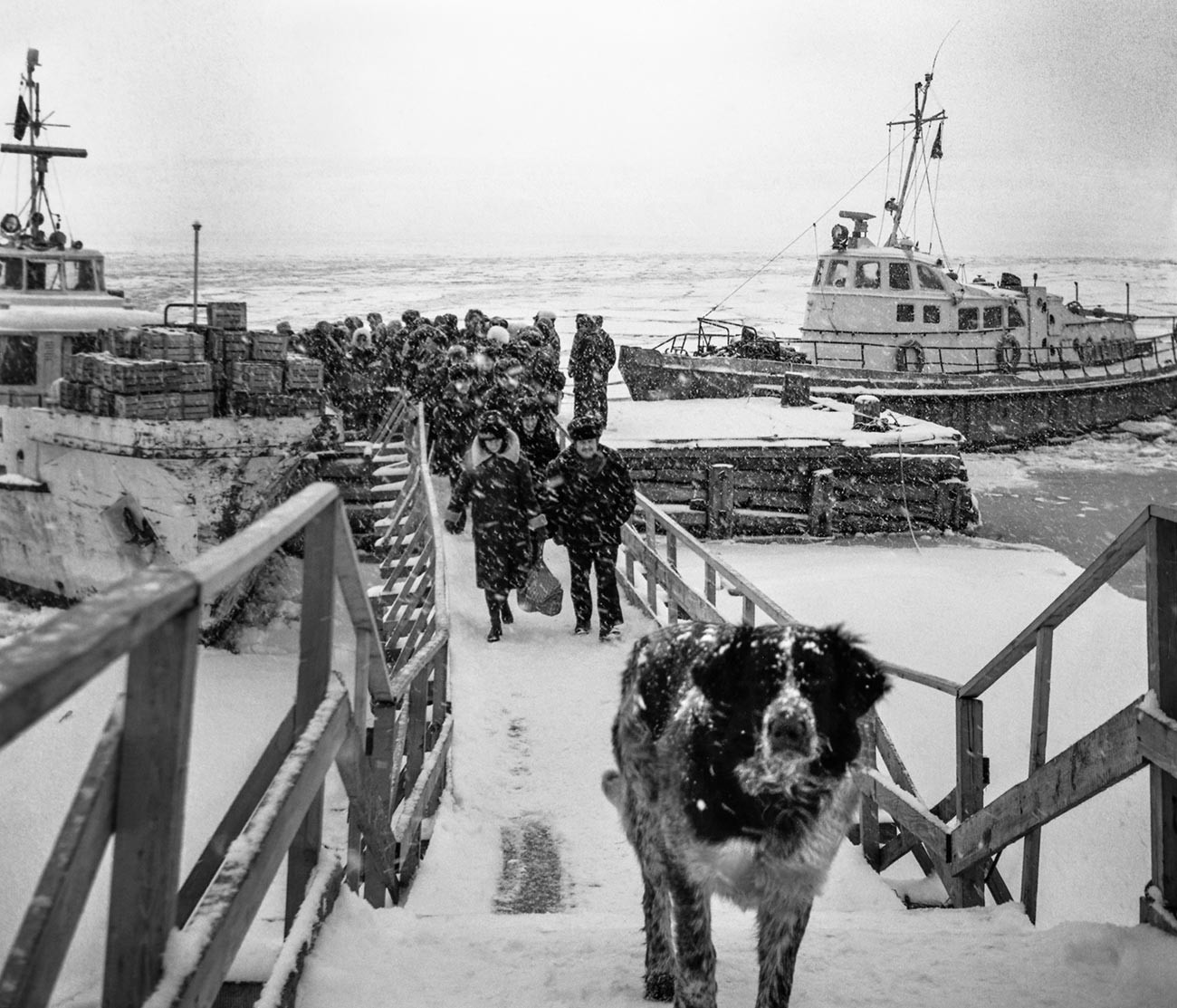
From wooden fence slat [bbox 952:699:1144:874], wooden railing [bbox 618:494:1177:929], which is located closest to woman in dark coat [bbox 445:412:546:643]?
wooden railing [bbox 618:494:1177:929]

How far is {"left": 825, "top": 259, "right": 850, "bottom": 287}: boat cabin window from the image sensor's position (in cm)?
2358

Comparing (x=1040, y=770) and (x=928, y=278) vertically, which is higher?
(x=928, y=278)

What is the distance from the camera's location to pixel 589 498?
24.8ft

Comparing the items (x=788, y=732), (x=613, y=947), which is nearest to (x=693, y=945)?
(x=788, y=732)

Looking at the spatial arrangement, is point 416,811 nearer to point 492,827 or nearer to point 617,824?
point 492,827

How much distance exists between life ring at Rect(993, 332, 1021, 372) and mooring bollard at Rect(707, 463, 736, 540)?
10.6 meters

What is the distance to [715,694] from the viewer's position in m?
2.33

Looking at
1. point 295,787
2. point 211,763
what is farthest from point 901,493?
point 295,787

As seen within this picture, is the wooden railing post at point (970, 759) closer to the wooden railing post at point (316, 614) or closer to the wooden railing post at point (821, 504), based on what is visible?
the wooden railing post at point (316, 614)

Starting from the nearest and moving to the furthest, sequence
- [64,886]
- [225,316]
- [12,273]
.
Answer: [64,886] < [225,316] < [12,273]

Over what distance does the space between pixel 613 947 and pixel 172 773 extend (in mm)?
2034

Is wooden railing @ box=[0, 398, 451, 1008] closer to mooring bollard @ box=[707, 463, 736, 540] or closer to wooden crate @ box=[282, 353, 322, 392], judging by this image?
wooden crate @ box=[282, 353, 322, 392]

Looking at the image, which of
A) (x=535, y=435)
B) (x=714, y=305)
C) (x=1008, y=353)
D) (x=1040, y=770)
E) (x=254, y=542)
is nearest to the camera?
(x=254, y=542)

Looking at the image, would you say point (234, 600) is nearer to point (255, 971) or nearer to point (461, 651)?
point (461, 651)
